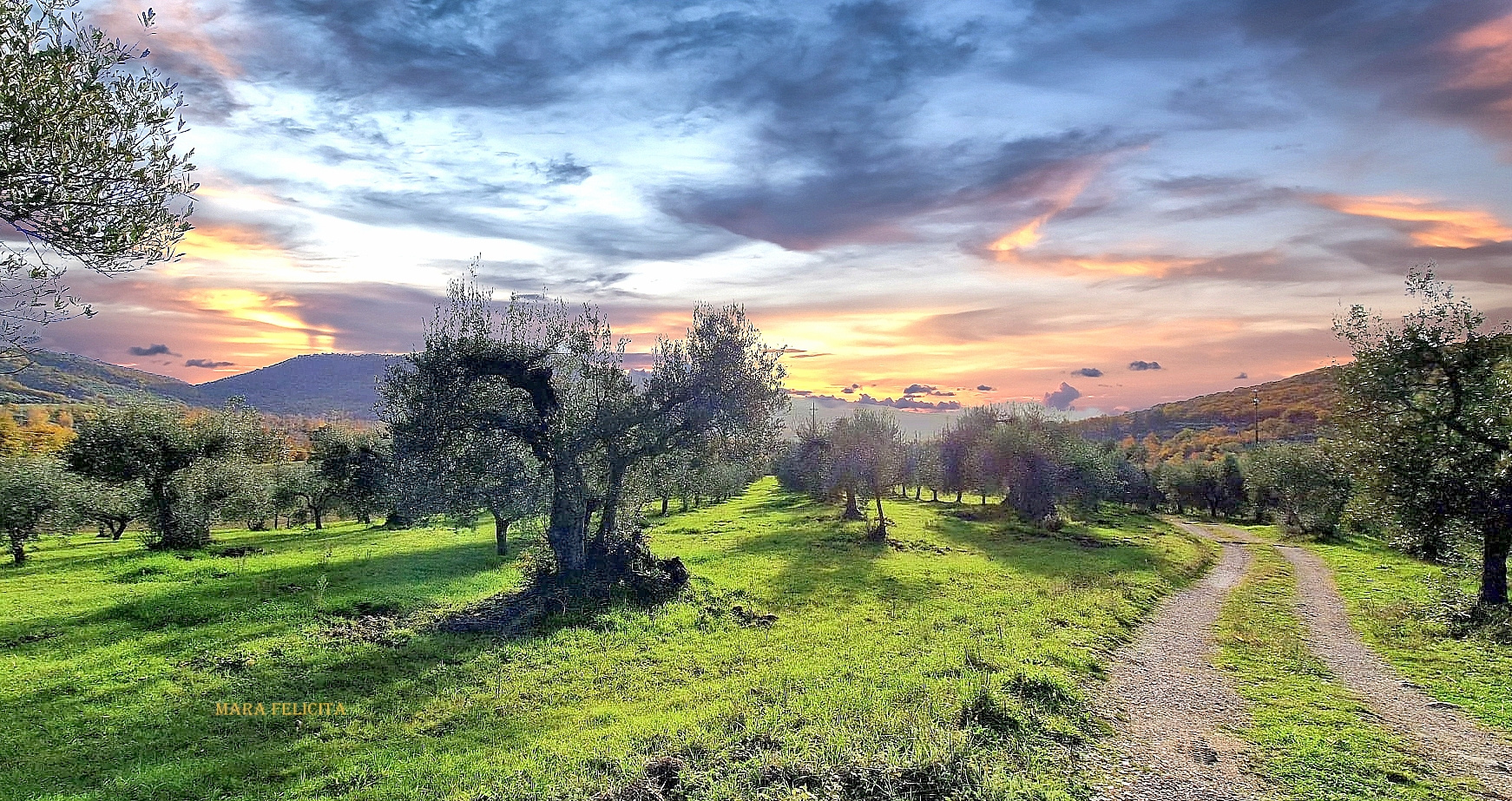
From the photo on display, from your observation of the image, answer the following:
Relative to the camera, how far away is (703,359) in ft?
98.0

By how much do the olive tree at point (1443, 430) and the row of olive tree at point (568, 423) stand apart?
91.7ft

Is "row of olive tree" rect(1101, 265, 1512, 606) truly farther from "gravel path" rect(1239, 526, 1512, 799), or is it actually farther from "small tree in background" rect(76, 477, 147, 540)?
"small tree in background" rect(76, 477, 147, 540)

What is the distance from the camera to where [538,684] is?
60.3 ft

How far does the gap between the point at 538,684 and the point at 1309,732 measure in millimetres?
20629

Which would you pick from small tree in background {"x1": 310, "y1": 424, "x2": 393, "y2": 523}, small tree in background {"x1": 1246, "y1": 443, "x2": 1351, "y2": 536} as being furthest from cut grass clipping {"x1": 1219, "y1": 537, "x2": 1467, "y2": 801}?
small tree in background {"x1": 310, "y1": 424, "x2": 393, "y2": 523}

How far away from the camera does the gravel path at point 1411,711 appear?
546 inches

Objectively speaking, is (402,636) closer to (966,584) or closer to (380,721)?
(380,721)

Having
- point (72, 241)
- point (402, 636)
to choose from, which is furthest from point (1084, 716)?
point (72, 241)

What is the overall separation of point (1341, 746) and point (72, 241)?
96.3ft

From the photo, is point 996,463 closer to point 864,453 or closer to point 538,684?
point 864,453

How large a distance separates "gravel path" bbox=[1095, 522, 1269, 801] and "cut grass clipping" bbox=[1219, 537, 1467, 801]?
1.88ft

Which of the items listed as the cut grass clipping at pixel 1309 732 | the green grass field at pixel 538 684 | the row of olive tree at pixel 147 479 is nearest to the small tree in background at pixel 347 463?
the row of olive tree at pixel 147 479

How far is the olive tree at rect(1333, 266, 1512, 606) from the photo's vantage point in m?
25.7

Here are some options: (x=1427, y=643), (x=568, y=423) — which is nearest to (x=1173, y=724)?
(x=1427, y=643)
